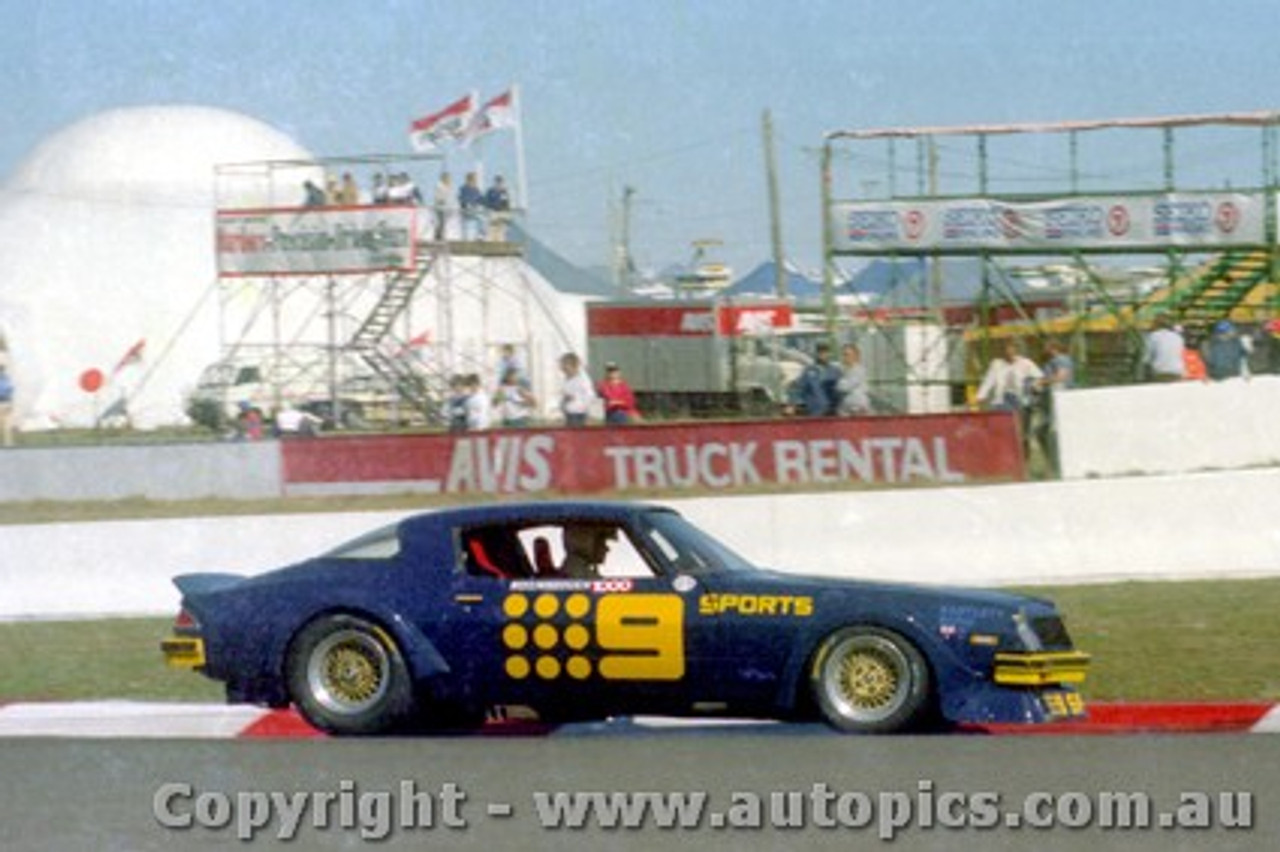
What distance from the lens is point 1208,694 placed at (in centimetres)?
1038

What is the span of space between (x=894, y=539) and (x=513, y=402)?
6.14 m

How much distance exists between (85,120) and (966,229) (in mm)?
24732

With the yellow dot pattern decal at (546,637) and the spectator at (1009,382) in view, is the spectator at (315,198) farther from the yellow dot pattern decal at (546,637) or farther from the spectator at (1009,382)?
the yellow dot pattern decal at (546,637)

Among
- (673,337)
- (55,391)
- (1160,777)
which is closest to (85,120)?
(55,391)

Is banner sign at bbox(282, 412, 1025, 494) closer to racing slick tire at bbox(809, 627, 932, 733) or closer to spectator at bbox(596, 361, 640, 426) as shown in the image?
spectator at bbox(596, 361, 640, 426)

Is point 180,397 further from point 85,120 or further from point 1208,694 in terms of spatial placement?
point 1208,694

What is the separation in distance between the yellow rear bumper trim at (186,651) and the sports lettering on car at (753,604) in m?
1.98

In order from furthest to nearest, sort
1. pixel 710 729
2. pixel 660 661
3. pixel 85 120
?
pixel 85 120 → pixel 710 729 → pixel 660 661

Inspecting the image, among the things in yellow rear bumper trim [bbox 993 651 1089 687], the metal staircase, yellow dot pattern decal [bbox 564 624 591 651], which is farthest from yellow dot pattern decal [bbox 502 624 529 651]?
the metal staircase

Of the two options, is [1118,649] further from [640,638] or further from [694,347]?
[694,347]

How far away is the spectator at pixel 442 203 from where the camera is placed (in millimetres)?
26312

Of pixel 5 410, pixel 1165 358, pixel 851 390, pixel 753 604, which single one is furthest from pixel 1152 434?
pixel 5 410

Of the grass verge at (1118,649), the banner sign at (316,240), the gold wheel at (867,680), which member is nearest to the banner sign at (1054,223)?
the banner sign at (316,240)

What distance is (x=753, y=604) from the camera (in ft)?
28.7
